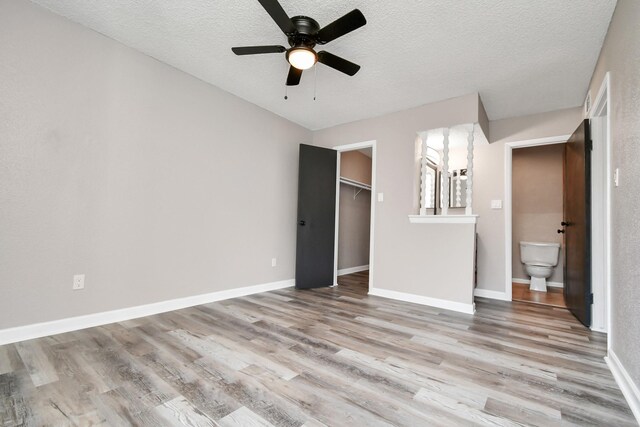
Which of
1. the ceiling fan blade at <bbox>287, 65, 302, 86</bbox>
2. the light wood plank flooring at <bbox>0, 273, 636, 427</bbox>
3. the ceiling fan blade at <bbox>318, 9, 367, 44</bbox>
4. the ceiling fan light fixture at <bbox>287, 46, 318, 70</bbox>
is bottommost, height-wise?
the light wood plank flooring at <bbox>0, 273, 636, 427</bbox>

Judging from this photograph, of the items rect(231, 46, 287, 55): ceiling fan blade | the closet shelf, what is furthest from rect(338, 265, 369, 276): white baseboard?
rect(231, 46, 287, 55): ceiling fan blade

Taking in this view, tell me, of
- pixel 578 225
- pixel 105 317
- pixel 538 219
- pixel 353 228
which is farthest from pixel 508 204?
pixel 105 317

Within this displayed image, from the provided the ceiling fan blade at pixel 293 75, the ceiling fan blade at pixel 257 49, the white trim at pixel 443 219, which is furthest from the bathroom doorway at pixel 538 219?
the ceiling fan blade at pixel 257 49

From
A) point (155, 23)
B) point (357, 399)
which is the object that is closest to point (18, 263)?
point (155, 23)

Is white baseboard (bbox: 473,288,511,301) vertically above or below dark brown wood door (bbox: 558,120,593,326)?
below

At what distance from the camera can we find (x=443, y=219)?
3.32 meters

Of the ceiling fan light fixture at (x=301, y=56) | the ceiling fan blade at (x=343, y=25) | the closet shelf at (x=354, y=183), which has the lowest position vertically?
the closet shelf at (x=354, y=183)

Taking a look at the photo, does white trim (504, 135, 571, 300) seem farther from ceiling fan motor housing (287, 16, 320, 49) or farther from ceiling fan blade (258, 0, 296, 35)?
ceiling fan blade (258, 0, 296, 35)

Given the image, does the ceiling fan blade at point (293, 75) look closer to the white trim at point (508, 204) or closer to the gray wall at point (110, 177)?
the gray wall at point (110, 177)

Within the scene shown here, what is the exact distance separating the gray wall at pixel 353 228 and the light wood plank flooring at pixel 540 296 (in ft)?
8.55

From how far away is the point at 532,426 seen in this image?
4.29ft

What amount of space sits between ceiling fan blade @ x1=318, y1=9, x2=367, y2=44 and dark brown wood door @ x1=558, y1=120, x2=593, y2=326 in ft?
8.26

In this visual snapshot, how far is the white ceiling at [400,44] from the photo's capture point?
6.81ft

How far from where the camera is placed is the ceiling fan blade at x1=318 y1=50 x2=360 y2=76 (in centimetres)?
216
